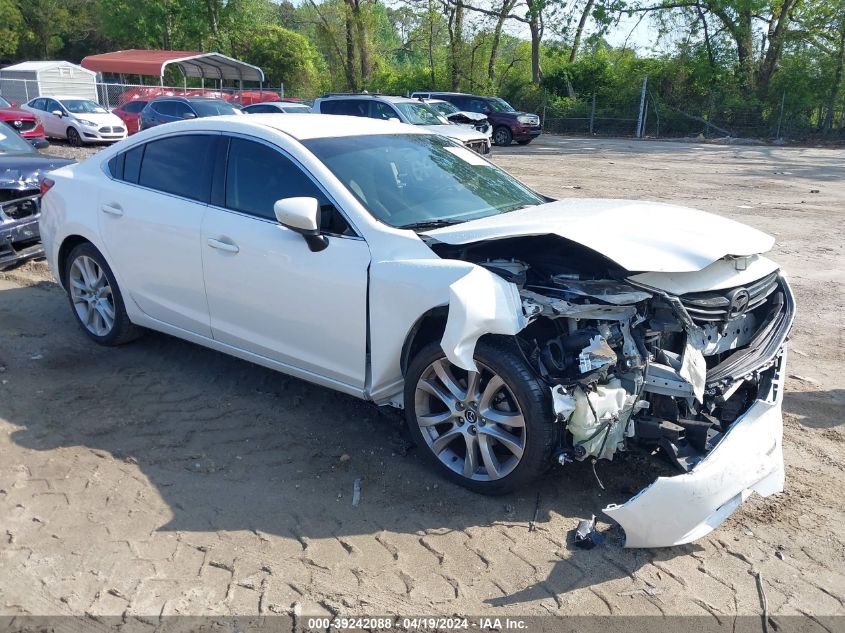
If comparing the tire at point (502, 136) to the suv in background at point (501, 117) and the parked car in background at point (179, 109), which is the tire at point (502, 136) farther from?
the parked car in background at point (179, 109)

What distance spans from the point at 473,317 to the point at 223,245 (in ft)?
6.01

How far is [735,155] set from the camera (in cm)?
2495

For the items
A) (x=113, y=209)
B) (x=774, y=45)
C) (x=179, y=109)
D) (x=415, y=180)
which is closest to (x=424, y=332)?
(x=415, y=180)

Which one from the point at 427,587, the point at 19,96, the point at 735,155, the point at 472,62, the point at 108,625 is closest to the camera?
the point at 108,625

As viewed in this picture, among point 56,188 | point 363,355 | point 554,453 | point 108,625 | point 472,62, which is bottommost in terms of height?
point 108,625

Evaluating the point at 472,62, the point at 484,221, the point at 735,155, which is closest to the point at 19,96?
the point at 472,62

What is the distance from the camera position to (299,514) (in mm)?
3582

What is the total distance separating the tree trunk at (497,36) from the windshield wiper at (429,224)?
39.2 m

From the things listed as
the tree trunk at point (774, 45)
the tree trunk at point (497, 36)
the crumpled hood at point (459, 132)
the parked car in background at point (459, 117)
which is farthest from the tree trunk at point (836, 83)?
the crumpled hood at point (459, 132)

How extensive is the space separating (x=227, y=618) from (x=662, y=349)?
2.28m

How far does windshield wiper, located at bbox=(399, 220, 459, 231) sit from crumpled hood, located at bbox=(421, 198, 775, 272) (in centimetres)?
8

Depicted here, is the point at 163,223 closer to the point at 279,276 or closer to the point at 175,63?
the point at 279,276

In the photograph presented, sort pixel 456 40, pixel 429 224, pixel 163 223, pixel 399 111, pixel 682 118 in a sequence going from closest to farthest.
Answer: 1. pixel 429 224
2. pixel 163 223
3. pixel 399 111
4. pixel 682 118
5. pixel 456 40

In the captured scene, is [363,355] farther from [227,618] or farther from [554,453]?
[227,618]
